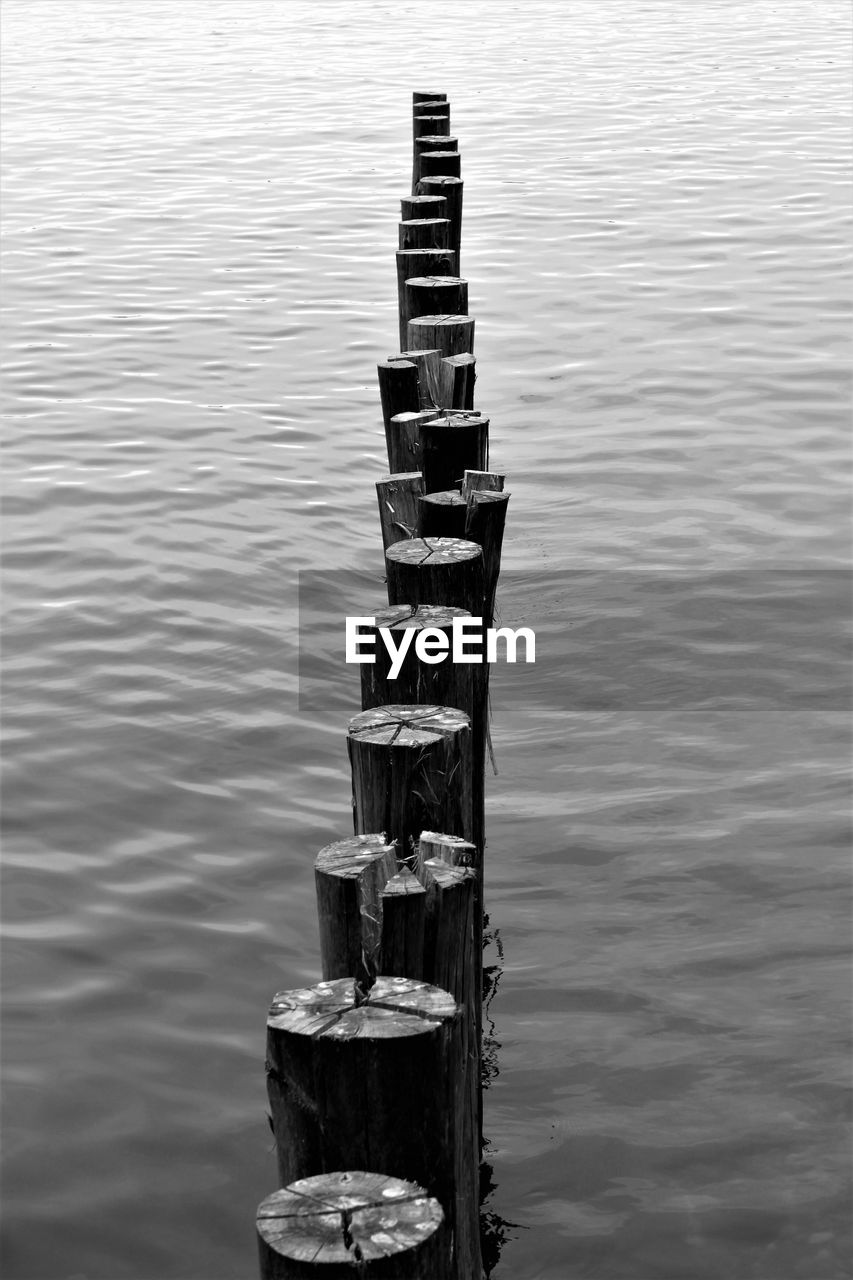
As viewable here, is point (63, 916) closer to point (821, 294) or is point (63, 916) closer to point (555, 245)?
point (821, 294)

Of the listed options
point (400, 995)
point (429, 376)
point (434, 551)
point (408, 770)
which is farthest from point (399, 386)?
point (400, 995)

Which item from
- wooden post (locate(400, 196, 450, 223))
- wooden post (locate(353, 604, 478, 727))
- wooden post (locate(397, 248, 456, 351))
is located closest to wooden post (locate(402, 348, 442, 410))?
wooden post (locate(397, 248, 456, 351))

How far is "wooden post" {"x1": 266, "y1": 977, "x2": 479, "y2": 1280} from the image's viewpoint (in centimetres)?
241

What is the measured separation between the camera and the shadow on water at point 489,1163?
456 centimetres

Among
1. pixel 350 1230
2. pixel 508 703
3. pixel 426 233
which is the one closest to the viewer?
pixel 350 1230

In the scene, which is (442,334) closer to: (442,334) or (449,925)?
(442,334)

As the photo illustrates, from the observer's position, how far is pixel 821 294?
593 inches

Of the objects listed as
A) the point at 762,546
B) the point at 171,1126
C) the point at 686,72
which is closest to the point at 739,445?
the point at 762,546

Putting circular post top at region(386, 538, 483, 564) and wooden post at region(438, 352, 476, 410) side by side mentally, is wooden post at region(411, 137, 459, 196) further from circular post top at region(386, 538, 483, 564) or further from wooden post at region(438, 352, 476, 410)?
circular post top at region(386, 538, 483, 564)

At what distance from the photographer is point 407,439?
555 centimetres

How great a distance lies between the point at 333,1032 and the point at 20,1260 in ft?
8.59

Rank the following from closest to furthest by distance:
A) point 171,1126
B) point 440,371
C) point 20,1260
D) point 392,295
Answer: point 20,1260 < point 171,1126 < point 440,371 < point 392,295

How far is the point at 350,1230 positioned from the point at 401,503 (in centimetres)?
307

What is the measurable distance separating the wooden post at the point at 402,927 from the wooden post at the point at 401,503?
2.12m
